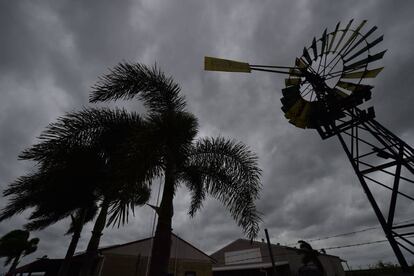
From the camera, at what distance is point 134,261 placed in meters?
16.6

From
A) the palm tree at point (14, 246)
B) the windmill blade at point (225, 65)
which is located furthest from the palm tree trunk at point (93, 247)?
the palm tree at point (14, 246)

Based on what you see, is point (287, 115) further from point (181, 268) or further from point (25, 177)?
point (181, 268)

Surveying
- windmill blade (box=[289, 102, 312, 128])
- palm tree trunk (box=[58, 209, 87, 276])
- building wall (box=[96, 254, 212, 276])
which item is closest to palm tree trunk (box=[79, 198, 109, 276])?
palm tree trunk (box=[58, 209, 87, 276])

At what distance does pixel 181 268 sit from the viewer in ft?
61.4

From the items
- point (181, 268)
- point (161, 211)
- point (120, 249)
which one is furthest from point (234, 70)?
point (181, 268)

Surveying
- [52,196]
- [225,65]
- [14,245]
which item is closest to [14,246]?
[14,245]

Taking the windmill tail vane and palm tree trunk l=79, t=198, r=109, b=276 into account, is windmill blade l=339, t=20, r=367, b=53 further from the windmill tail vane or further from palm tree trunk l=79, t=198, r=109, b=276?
palm tree trunk l=79, t=198, r=109, b=276

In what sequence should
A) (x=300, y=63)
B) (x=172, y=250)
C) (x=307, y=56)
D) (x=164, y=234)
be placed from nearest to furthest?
1. (x=164, y=234)
2. (x=307, y=56)
3. (x=300, y=63)
4. (x=172, y=250)

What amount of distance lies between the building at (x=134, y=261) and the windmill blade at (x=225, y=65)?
1632 cm

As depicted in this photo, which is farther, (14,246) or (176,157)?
(14,246)

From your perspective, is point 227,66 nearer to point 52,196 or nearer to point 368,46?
point 368,46

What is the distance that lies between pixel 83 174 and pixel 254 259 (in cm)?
2968

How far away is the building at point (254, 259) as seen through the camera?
26.8m

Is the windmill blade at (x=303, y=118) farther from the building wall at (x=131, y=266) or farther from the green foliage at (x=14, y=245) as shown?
the green foliage at (x=14, y=245)
